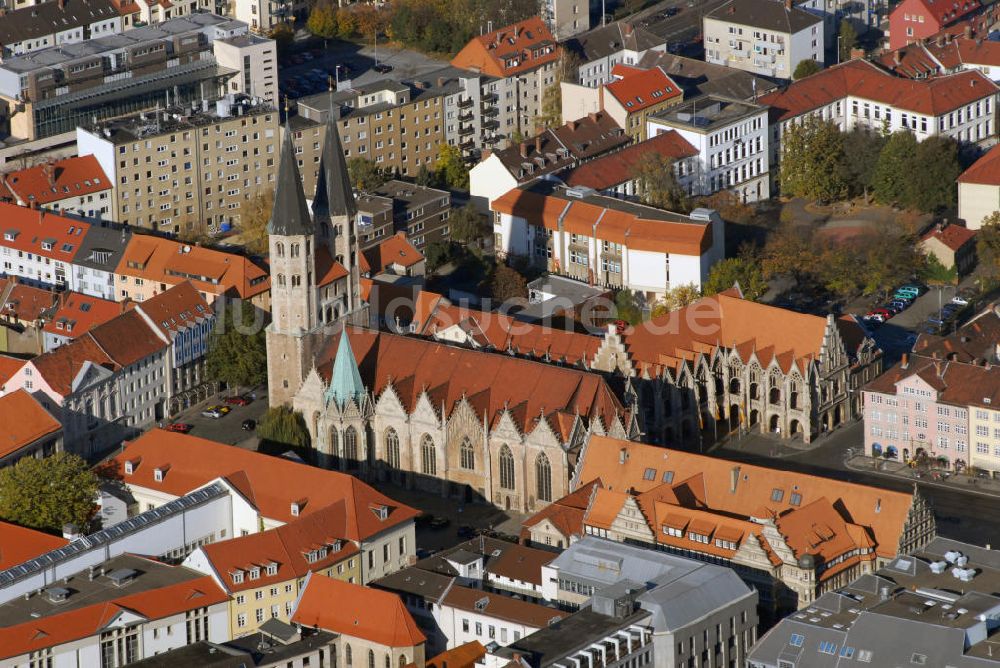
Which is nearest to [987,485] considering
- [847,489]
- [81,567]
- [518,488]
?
[847,489]

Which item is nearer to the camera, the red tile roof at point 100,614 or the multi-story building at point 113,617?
the red tile roof at point 100,614

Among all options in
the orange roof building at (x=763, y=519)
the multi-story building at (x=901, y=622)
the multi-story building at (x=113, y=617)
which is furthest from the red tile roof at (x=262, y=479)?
the multi-story building at (x=901, y=622)

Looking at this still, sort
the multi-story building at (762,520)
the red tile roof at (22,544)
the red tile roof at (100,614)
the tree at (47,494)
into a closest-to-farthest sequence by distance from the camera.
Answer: the red tile roof at (100,614)
the multi-story building at (762,520)
the red tile roof at (22,544)
the tree at (47,494)

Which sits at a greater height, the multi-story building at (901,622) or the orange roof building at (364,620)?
the multi-story building at (901,622)

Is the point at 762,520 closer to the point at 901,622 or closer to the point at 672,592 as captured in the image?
the point at 672,592

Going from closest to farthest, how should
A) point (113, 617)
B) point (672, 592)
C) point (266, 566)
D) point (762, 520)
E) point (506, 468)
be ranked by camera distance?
point (672, 592)
point (113, 617)
point (266, 566)
point (762, 520)
point (506, 468)

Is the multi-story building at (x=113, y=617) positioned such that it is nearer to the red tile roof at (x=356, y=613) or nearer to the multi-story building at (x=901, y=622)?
the red tile roof at (x=356, y=613)

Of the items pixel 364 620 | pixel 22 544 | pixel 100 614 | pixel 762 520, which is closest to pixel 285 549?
pixel 364 620
